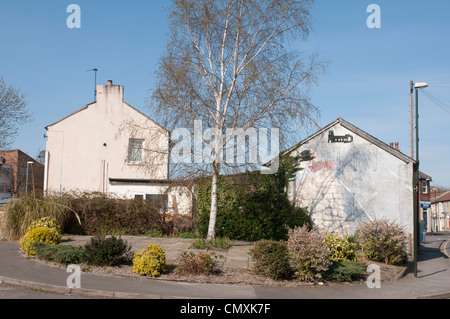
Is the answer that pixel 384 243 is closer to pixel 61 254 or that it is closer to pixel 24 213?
pixel 61 254

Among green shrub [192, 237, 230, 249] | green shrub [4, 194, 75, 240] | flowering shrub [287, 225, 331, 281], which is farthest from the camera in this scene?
green shrub [4, 194, 75, 240]

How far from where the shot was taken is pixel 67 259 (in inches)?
434

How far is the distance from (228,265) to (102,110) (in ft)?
56.1

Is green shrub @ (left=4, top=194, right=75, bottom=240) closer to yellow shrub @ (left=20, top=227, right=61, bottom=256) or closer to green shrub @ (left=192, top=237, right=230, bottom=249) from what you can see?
yellow shrub @ (left=20, top=227, right=61, bottom=256)

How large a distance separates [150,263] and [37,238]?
4.90 metres

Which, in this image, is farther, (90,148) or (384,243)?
(90,148)

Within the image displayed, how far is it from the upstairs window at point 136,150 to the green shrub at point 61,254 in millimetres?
4253

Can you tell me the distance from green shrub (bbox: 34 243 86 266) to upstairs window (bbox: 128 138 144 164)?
425 cm

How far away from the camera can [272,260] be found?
1066 centimetres

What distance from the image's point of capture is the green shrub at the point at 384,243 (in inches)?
534

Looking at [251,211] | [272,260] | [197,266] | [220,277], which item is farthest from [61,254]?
[251,211]

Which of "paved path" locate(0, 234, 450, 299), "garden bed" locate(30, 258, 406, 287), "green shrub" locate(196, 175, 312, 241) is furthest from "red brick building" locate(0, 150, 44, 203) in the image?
"garden bed" locate(30, 258, 406, 287)

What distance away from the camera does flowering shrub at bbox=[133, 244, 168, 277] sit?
1024 cm
